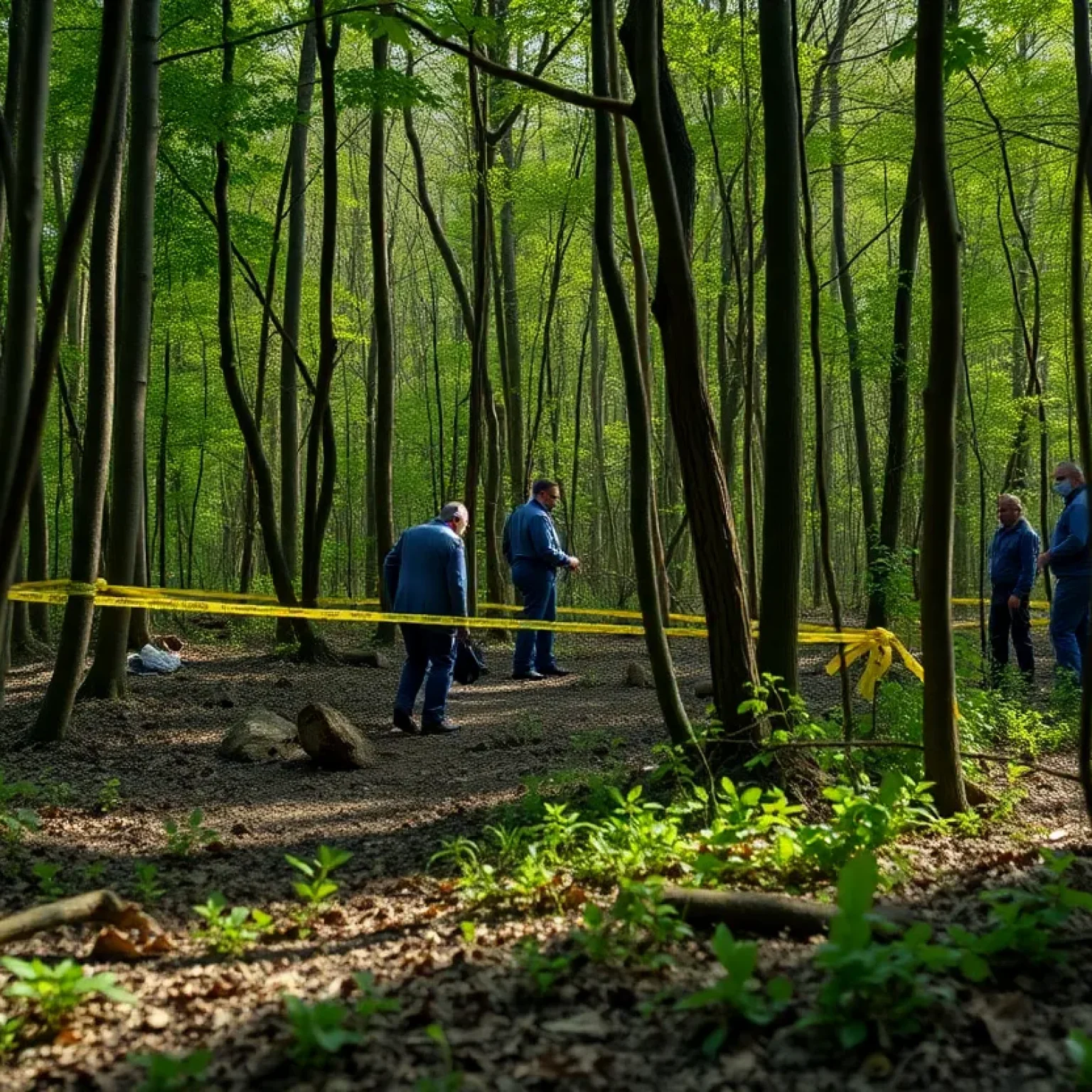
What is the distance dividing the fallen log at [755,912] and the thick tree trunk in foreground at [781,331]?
1877 millimetres

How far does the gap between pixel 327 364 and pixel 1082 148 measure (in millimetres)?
8814

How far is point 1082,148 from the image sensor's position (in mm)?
2732

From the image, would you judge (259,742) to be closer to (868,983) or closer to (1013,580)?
(868,983)

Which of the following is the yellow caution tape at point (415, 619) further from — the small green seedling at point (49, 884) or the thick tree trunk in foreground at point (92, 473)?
the small green seedling at point (49, 884)

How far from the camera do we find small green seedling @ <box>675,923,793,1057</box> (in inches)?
93.6

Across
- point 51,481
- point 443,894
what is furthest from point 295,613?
point 51,481

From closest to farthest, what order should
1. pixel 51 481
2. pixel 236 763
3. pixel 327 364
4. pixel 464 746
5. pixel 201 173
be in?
1. pixel 236 763
2. pixel 464 746
3. pixel 327 364
4. pixel 201 173
5. pixel 51 481

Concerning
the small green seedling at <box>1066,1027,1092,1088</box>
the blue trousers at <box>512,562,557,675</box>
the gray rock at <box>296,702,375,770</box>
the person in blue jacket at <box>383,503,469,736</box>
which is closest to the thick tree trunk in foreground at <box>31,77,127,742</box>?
the gray rock at <box>296,702,375,770</box>

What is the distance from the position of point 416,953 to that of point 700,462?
2743 millimetres

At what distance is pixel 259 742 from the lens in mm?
7047

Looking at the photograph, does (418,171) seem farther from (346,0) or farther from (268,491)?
(268,491)

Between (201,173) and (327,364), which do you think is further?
(201,173)

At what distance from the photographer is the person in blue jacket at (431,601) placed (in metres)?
8.02

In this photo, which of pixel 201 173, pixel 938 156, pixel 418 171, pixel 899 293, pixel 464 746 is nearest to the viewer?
pixel 938 156
